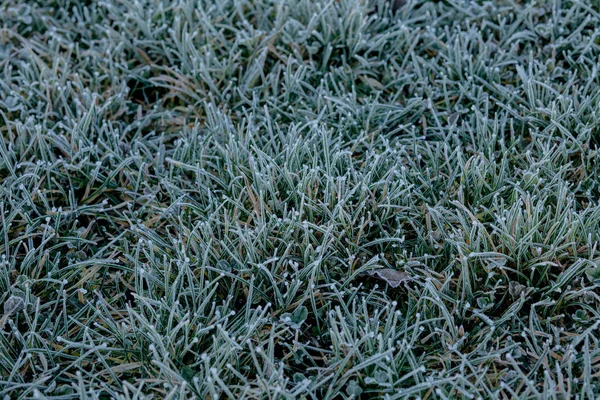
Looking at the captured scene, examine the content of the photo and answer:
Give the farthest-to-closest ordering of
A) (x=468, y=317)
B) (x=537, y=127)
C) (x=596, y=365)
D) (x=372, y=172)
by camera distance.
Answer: (x=537, y=127), (x=372, y=172), (x=468, y=317), (x=596, y=365)

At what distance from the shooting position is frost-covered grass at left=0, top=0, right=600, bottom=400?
213cm

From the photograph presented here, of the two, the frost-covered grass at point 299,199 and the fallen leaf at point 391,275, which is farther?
the fallen leaf at point 391,275

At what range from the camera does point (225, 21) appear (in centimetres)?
331

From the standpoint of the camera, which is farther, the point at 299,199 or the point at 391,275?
the point at 299,199

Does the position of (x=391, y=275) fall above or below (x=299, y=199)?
below

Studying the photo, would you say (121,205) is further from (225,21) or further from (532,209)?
(532,209)

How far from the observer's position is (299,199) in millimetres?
2510

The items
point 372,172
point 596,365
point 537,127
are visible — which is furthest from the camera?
point 537,127

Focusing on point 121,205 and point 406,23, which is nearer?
point 121,205

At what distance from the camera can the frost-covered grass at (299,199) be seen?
6.98 ft

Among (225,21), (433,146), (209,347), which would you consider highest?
(225,21)

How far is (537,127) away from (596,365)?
1047 millimetres

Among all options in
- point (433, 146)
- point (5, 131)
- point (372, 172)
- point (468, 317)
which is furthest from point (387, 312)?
point (5, 131)

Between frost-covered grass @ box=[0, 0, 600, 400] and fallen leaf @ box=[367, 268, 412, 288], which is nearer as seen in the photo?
frost-covered grass @ box=[0, 0, 600, 400]
